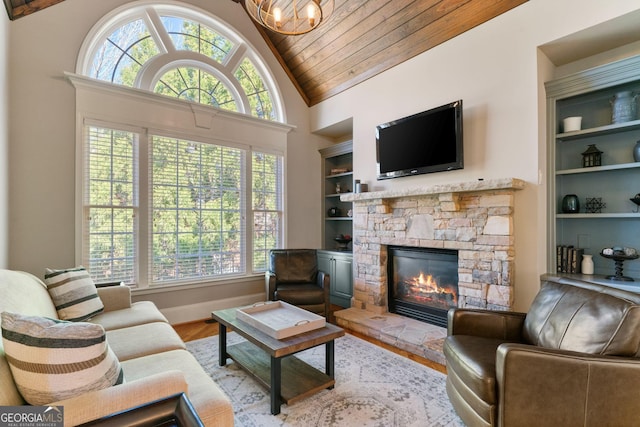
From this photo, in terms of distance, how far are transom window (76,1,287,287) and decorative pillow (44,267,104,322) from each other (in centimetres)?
92

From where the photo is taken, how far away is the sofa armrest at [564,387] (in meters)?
1.42

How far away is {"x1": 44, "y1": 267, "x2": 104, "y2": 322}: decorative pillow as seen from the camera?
238 cm

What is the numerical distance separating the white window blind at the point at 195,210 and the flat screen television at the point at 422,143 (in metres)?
2.06

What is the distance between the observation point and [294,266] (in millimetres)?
4211

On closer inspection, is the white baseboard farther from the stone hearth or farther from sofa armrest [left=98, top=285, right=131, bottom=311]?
the stone hearth

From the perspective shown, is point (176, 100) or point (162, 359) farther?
point (176, 100)

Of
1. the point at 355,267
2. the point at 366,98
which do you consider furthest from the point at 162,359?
the point at 366,98

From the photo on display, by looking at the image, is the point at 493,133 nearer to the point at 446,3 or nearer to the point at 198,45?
the point at 446,3

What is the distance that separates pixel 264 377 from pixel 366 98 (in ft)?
12.1

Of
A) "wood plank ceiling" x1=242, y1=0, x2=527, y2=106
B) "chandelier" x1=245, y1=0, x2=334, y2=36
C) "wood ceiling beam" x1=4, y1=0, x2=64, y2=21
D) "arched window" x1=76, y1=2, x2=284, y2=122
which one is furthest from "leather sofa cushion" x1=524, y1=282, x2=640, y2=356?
"wood ceiling beam" x1=4, y1=0, x2=64, y2=21

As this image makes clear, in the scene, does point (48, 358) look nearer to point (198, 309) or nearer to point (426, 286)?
point (198, 309)

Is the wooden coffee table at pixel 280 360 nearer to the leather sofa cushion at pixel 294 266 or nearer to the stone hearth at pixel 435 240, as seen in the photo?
the stone hearth at pixel 435 240

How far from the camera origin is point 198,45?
4.24 m

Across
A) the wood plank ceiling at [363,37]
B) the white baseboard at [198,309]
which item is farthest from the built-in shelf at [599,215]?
the white baseboard at [198,309]
